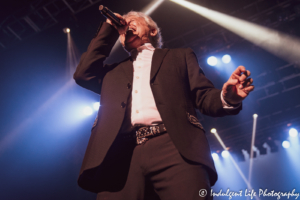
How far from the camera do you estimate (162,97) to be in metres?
1.10

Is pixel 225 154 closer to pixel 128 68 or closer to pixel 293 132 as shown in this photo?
pixel 293 132

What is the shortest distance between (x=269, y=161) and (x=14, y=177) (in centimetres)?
750

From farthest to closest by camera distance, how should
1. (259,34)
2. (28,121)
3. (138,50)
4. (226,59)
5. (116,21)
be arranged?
(226,59), (259,34), (28,121), (138,50), (116,21)

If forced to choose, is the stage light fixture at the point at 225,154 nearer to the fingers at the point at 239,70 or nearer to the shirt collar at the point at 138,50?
the shirt collar at the point at 138,50

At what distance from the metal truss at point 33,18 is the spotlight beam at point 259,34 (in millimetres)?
2586

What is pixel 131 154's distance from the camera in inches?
42.6

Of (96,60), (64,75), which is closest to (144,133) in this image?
(96,60)

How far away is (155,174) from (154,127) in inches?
8.7

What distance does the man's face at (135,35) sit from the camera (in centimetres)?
160

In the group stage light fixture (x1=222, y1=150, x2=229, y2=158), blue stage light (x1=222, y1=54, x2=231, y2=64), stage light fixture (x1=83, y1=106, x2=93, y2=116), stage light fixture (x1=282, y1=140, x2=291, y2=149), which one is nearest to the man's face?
stage light fixture (x1=83, y1=106, x2=93, y2=116)

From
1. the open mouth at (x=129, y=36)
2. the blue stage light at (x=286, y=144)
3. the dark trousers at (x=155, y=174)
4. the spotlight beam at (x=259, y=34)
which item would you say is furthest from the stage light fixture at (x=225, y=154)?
the dark trousers at (x=155, y=174)

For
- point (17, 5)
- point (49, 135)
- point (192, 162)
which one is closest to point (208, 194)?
point (192, 162)

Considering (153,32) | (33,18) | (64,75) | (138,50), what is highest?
(33,18)

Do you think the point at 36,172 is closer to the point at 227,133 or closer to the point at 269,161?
the point at 227,133
